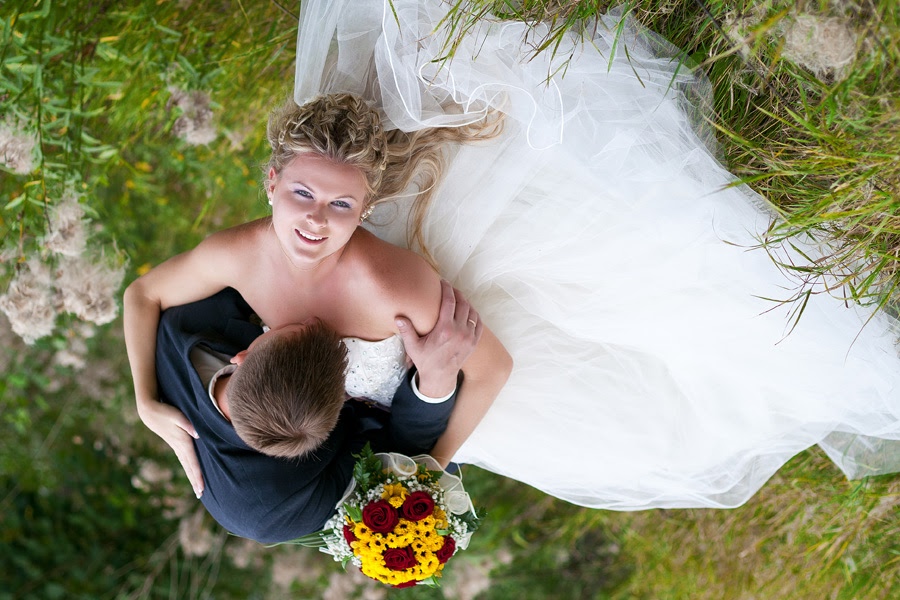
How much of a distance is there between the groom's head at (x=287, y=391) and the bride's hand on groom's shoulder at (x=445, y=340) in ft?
0.77

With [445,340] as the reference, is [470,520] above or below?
below

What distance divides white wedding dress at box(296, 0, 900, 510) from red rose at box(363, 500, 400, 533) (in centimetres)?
57

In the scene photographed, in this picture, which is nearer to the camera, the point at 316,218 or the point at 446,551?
the point at 316,218

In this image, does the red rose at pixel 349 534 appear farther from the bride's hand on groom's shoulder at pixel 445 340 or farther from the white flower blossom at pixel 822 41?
the white flower blossom at pixel 822 41

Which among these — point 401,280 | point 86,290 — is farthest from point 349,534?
point 86,290

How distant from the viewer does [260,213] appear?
301cm

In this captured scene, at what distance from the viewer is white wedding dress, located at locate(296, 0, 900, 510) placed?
1.60 meters

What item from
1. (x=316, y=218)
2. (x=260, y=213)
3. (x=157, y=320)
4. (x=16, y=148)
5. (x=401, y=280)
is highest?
(x=316, y=218)

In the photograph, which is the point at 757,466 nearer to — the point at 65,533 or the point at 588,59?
the point at 588,59

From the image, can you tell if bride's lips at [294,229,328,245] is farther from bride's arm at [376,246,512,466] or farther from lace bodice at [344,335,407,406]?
lace bodice at [344,335,407,406]

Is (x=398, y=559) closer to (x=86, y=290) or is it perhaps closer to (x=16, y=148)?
(x=86, y=290)

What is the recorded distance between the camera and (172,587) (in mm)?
3574

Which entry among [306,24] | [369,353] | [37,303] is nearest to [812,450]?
[369,353]

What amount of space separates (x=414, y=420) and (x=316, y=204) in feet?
2.48
